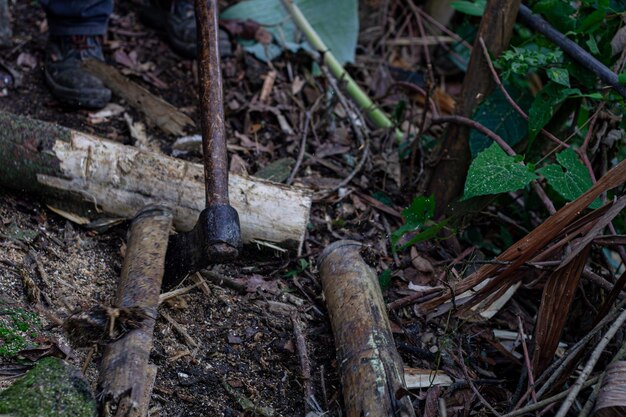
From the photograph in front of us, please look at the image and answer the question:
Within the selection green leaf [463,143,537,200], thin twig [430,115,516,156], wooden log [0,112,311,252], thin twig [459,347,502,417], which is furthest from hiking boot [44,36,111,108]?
thin twig [459,347,502,417]

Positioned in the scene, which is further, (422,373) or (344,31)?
(344,31)

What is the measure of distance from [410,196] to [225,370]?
4.74 feet

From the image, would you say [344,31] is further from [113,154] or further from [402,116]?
[113,154]

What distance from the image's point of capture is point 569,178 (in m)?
2.50

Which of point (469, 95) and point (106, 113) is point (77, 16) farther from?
point (469, 95)

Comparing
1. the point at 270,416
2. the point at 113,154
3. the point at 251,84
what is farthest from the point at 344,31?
the point at 270,416

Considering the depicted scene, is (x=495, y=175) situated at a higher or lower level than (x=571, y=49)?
lower

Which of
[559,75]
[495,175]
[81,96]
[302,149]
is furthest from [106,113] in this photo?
[559,75]

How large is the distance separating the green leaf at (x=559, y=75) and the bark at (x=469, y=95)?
320mm

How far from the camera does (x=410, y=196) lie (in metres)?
3.40

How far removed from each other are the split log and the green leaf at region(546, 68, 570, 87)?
1.58 m

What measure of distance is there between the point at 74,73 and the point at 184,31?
0.75 metres

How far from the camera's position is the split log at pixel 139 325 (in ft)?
6.29

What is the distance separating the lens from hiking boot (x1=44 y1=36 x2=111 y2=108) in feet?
11.1
